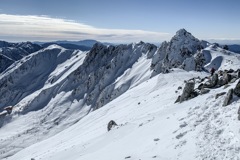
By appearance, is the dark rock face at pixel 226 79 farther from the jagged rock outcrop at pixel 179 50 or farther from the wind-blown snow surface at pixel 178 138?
the jagged rock outcrop at pixel 179 50

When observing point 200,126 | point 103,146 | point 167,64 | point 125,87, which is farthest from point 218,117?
point 125,87

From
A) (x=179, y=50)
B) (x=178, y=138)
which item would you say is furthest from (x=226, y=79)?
(x=179, y=50)

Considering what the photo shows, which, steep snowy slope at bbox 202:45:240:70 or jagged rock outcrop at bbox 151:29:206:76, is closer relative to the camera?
steep snowy slope at bbox 202:45:240:70

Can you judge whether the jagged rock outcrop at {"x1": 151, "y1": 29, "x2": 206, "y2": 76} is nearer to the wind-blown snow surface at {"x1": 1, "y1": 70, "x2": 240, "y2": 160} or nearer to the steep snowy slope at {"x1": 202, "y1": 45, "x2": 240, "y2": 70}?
the steep snowy slope at {"x1": 202, "y1": 45, "x2": 240, "y2": 70}

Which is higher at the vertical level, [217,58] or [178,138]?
[178,138]

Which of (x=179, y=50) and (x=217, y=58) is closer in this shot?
(x=217, y=58)

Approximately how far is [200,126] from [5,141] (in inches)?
6051

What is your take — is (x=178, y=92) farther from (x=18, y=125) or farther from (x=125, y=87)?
(x=18, y=125)

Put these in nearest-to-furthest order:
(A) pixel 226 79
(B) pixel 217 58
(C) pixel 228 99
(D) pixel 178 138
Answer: (D) pixel 178 138
(C) pixel 228 99
(A) pixel 226 79
(B) pixel 217 58

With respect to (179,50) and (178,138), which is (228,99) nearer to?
(178,138)

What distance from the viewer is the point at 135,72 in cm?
19250

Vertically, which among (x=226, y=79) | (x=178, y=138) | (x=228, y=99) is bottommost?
(x=178, y=138)

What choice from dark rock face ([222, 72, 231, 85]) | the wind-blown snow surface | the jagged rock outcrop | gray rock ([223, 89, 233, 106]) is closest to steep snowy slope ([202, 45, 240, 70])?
the jagged rock outcrop

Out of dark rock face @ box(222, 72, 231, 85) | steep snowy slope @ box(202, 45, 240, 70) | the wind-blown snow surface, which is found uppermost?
dark rock face @ box(222, 72, 231, 85)
